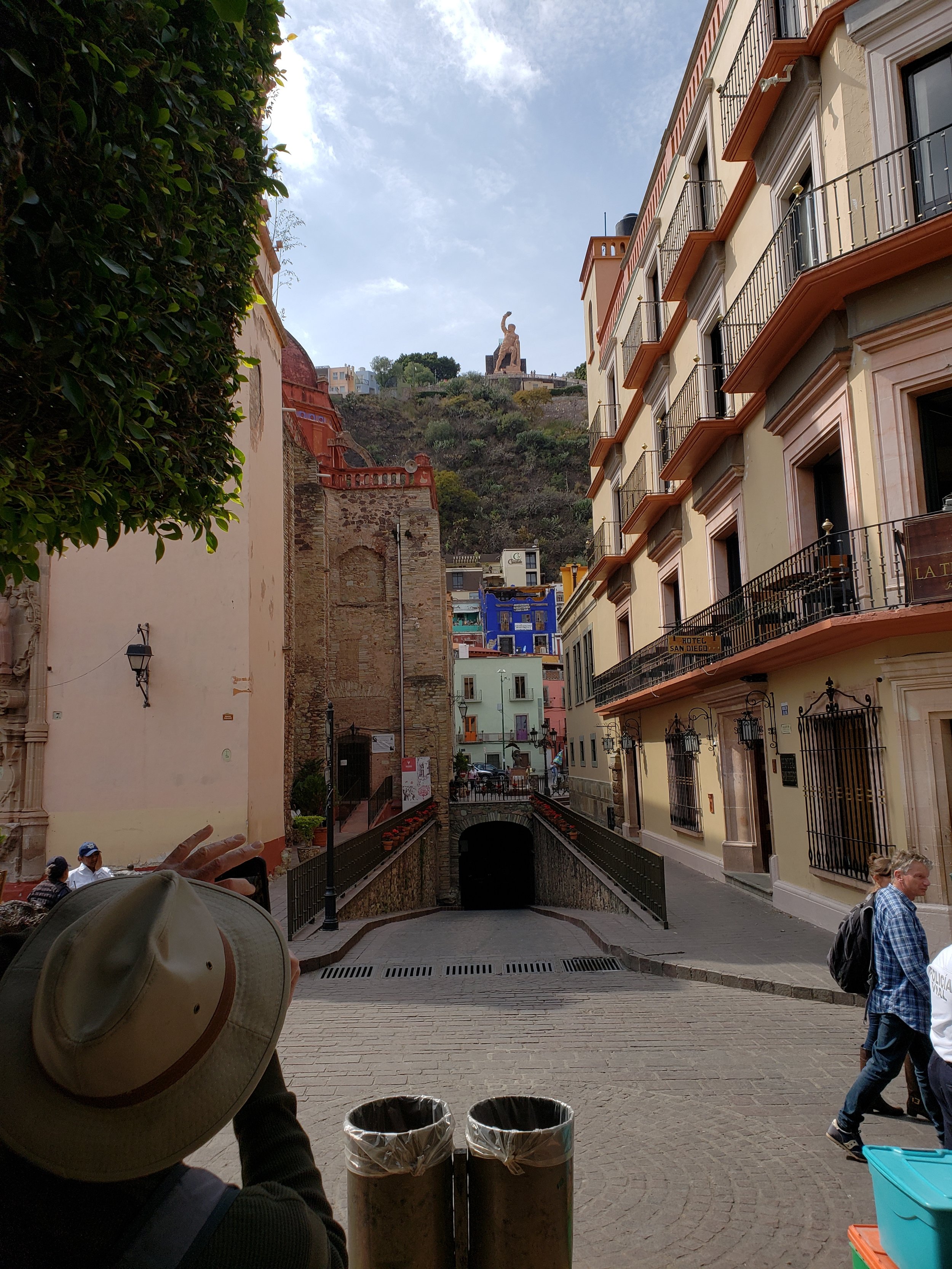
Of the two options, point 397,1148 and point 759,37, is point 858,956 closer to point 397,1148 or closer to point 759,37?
point 397,1148

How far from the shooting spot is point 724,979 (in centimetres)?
791

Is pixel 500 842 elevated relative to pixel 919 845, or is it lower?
lower

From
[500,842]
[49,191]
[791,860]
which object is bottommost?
[500,842]

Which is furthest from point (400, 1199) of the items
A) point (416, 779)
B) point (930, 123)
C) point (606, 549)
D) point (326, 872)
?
point (416, 779)

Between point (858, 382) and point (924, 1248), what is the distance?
8545 mm

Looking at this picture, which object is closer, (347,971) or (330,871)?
(347,971)

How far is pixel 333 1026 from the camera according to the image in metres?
6.80

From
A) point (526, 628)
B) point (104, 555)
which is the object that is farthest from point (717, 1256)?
point (526, 628)

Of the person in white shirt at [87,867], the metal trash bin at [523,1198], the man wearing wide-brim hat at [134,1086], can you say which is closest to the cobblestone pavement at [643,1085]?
the metal trash bin at [523,1198]

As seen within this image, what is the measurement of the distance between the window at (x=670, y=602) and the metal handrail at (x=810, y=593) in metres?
2.85

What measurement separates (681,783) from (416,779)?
1123 cm

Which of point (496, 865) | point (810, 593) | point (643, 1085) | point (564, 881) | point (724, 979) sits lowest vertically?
point (496, 865)

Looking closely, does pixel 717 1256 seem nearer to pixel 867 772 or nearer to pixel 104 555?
pixel 867 772

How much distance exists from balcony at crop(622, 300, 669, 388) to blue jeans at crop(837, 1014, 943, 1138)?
1449cm
